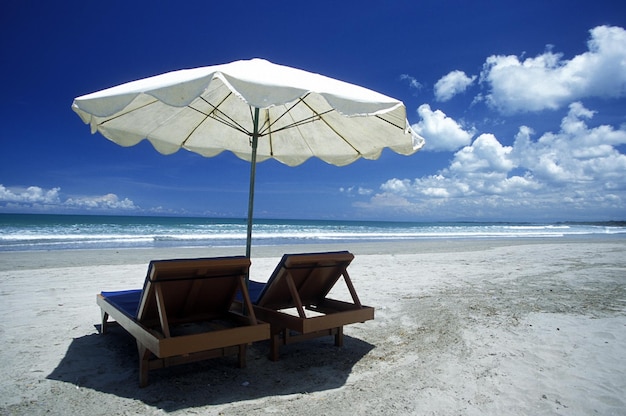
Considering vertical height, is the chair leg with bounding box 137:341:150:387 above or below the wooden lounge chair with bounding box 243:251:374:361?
below

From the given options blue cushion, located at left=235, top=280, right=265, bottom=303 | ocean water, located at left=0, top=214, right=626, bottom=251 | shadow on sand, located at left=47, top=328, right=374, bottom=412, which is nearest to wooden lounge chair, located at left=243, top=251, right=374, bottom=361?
shadow on sand, located at left=47, top=328, right=374, bottom=412

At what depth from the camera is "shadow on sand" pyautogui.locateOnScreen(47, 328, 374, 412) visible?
3045mm

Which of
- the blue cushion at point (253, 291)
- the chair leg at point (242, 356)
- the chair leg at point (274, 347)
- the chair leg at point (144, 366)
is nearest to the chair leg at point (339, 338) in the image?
the chair leg at point (274, 347)

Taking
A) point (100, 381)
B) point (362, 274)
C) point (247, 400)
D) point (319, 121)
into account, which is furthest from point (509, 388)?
point (362, 274)

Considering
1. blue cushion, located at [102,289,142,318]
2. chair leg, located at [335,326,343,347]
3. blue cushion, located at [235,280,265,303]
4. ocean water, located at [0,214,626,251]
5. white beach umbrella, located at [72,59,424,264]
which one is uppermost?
white beach umbrella, located at [72,59,424,264]

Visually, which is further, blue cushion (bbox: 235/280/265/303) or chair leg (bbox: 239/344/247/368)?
blue cushion (bbox: 235/280/265/303)

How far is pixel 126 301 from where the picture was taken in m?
4.11

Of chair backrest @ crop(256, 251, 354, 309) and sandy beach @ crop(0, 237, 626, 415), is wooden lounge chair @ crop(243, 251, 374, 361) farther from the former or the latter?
sandy beach @ crop(0, 237, 626, 415)

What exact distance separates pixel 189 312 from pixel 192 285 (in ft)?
1.32

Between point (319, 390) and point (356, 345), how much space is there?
1175mm

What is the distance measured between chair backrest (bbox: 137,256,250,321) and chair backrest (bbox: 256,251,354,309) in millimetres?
404

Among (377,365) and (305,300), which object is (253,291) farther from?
(377,365)

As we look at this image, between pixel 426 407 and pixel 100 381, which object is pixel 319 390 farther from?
pixel 100 381

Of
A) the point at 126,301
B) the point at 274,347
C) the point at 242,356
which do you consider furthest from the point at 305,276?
the point at 126,301
